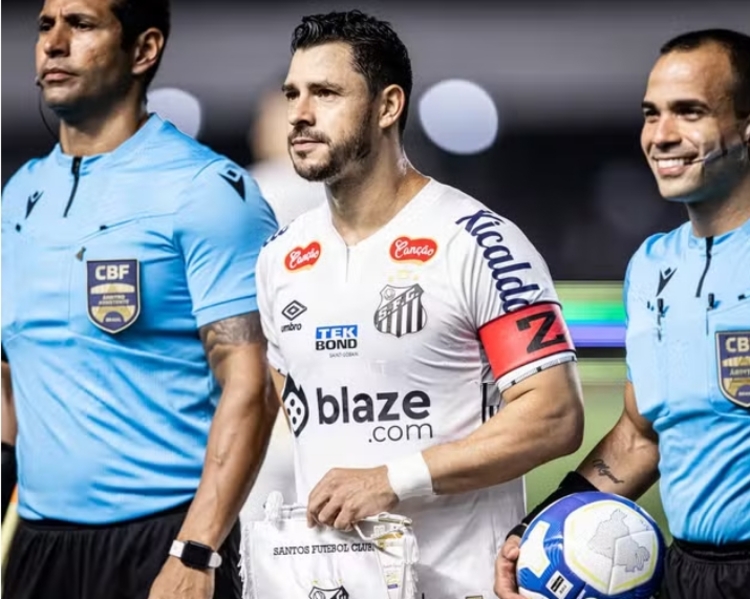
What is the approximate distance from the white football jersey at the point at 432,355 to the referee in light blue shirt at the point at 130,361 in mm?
233

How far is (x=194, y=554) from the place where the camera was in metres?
3.31

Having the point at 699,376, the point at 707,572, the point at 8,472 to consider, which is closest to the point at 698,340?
the point at 699,376

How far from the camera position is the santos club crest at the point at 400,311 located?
315 centimetres

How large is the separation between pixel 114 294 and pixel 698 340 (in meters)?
1.12

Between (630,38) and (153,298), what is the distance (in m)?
1.15

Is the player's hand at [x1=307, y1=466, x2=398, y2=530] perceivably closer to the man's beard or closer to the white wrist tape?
the white wrist tape

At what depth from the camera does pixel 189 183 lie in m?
3.53

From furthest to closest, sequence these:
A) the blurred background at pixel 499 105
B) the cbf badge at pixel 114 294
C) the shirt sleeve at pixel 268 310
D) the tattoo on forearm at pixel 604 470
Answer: the blurred background at pixel 499 105 < the cbf badge at pixel 114 294 < the shirt sleeve at pixel 268 310 < the tattoo on forearm at pixel 604 470

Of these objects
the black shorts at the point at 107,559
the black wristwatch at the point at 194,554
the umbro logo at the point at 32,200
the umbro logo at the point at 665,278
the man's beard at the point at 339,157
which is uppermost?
the man's beard at the point at 339,157

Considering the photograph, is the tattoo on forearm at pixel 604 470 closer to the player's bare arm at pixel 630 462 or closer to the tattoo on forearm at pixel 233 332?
the player's bare arm at pixel 630 462

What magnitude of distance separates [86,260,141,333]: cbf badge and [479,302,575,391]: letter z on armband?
732mm

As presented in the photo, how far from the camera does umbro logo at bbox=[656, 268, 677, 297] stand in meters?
3.23

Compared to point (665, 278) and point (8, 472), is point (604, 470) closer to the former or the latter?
point (665, 278)

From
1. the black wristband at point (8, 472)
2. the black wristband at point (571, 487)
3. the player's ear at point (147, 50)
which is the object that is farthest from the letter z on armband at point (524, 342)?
the black wristband at point (8, 472)
